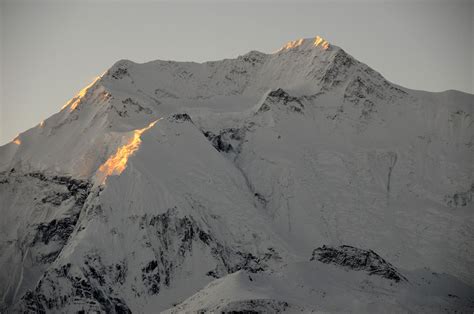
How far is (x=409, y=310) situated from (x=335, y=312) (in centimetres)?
1189

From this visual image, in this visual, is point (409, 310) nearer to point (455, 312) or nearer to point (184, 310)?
point (455, 312)

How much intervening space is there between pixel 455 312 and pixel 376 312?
1403 centimetres

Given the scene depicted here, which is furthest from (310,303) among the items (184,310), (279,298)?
(184,310)

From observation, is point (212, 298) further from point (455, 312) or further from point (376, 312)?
point (455, 312)

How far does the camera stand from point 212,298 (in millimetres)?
197625

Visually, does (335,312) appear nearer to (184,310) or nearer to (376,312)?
(376,312)

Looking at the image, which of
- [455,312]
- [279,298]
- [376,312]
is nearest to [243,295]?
[279,298]

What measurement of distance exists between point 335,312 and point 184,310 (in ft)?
75.8

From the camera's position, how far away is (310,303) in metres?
197

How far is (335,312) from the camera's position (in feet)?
631

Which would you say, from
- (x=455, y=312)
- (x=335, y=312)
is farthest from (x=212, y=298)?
(x=455, y=312)

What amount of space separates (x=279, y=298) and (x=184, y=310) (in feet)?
48.9

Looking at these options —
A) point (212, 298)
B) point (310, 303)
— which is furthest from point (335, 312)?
point (212, 298)

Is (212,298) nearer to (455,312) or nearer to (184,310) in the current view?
(184,310)
